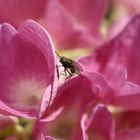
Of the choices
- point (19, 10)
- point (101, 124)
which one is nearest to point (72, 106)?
point (101, 124)

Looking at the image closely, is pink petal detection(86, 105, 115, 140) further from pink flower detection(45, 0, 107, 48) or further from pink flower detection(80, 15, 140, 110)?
pink flower detection(45, 0, 107, 48)

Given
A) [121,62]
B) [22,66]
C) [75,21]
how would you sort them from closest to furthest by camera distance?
[22,66] → [121,62] → [75,21]

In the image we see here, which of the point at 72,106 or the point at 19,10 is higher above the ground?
the point at 19,10

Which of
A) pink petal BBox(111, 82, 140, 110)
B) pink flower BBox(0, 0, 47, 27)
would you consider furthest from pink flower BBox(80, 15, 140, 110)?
pink flower BBox(0, 0, 47, 27)

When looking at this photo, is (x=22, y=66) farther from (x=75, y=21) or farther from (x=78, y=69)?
(x=75, y=21)

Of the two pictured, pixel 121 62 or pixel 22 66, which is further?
pixel 121 62
